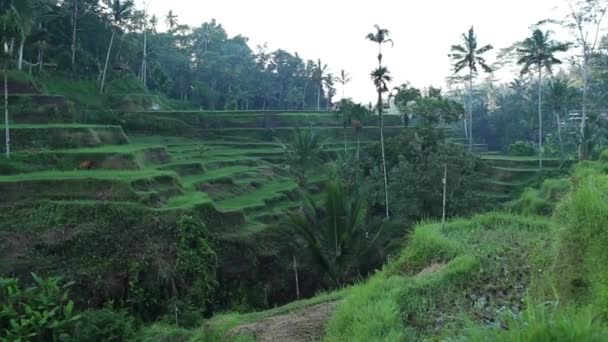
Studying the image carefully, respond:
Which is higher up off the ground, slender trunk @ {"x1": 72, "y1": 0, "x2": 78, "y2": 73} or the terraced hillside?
slender trunk @ {"x1": 72, "y1": 0, "x2": 78, "y2": 73}

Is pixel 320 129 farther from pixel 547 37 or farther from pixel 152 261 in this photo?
pixel 152 261

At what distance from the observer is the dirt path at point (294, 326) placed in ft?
19.6

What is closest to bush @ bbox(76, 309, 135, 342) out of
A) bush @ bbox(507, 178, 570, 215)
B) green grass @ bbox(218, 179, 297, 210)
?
green grass @ bbox(218, 179, 297, 210)

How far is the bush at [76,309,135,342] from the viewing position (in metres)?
11.2

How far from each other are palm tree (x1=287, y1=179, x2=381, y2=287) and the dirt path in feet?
16.8

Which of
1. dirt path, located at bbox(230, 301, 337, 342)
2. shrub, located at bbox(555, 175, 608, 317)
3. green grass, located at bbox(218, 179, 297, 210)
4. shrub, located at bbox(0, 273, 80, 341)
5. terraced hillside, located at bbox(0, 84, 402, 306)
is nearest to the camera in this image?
shrub, located at bbox(555, 175, 608, 317)

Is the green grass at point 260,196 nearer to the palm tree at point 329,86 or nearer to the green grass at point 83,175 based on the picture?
the green grass at point 83,175

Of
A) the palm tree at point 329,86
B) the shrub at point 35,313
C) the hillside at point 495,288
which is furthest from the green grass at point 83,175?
the palm tree at point 329,86

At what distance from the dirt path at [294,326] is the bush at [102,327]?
18.8 feet

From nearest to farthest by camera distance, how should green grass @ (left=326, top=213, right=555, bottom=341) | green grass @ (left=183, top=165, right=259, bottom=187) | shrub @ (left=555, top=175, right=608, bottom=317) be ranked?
shrub @ (left=555, top=175, right=608, bottom=317) < green grass @ (left=326, top=213, right=555, bottom=341) < green grass @ (left=183, top=165, right=259, bottom=187)

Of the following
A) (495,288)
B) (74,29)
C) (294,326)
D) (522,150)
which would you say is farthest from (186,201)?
(522,150)

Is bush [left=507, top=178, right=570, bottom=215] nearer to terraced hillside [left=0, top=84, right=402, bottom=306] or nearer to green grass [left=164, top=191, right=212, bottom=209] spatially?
terraced hillside [left=0, top=84, right=402, bottom=306]

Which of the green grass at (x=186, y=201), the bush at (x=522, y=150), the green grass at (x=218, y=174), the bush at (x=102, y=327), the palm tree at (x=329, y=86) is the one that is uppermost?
the palm tree at (x=329, y=86)

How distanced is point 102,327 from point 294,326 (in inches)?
284
